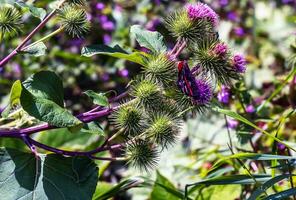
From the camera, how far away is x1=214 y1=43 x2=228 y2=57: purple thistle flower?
164 centimetres

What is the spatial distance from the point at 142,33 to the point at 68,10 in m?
0.23

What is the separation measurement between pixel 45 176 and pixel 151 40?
488mm

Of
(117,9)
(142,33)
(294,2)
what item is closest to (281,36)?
(294,2)

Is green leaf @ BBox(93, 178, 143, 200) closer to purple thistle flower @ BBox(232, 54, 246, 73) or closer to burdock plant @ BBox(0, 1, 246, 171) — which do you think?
burdock plant @ BBox(0, 1, 246, 171)

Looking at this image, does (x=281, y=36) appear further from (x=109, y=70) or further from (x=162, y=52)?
(x=162, y=52)

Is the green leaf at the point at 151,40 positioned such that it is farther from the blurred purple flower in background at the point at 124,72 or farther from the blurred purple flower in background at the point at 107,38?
the blurred purple flower in background at the point at 107,38

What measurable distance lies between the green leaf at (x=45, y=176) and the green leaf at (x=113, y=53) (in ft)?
0.96

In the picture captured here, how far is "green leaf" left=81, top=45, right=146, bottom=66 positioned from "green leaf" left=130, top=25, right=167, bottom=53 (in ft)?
0.18

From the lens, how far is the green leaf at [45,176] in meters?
1.61

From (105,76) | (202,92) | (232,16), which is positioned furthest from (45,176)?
(232,16)

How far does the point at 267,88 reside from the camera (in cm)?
371

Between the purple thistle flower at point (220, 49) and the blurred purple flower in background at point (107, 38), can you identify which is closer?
the purple thistle flower at point (220, 49)

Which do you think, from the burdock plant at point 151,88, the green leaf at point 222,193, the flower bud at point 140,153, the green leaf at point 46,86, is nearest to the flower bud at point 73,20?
the burdock plant at point 151,88

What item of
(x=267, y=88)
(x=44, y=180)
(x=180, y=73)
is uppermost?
(x=267, y=88)
